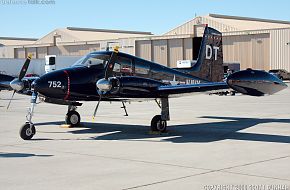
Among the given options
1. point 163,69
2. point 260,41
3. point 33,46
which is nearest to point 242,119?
point 163,69

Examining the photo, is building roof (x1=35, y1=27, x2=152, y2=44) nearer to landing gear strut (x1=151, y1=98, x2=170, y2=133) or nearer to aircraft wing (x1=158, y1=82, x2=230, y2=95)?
landing gear strut (x1=151, y1=98, x2=170, y2=133)

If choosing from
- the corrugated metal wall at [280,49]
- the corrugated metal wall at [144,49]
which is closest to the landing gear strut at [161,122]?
the corrugated metal wall at [280,49]

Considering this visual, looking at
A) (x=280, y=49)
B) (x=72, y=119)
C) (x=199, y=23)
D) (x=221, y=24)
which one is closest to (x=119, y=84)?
(x=72, y=119)

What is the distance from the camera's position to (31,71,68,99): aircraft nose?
1506 centimetres

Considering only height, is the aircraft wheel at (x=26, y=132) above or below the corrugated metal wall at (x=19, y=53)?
below

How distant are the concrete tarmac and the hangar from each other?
5131 cm

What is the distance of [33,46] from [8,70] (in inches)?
1172

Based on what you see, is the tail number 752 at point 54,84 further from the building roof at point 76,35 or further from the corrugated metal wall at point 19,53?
the corrugated metal wall at point 19,53

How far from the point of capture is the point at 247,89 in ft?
47.7

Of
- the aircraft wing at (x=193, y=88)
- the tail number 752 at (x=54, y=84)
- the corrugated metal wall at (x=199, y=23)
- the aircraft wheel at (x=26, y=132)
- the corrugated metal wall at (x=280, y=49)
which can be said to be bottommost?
the aircraft wheel at (x=26, y=132)

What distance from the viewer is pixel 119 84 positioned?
15.2 metres

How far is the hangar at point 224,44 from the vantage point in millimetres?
78000

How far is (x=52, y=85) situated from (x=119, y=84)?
6.87 ft

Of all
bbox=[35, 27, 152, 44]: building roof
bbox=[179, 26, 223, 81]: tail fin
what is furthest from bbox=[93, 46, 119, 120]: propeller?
bbox=[35, 27, 152, 44]: building roof
